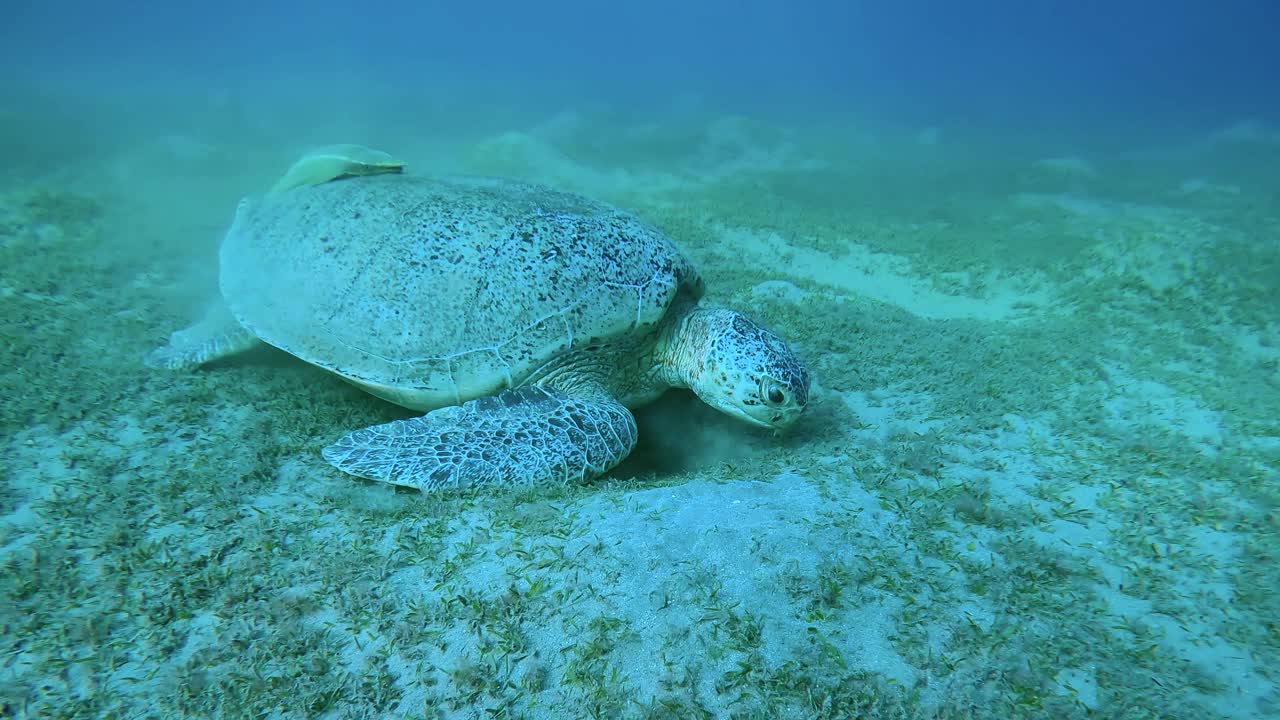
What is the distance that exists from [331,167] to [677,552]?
11.9ft

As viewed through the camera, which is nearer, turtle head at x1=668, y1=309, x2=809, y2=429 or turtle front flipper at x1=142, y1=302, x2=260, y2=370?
turtle head at x1=668, y1=309, x2=809, y2=429

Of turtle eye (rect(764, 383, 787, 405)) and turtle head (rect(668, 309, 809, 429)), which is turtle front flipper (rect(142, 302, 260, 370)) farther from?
turtle eye (rect(764, 383, 787, 405))

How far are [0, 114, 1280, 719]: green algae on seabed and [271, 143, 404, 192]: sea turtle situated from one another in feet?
4.19

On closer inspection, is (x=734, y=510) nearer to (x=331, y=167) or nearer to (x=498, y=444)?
(x=498, y=444)

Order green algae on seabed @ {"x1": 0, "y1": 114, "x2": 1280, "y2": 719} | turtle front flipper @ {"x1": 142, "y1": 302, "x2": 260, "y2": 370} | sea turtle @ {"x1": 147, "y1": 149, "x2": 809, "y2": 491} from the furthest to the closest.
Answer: turtle front flipper @ {"x1": 142, "y1": 302, "x2": 260, "y2": 370}
sea turtle @ {"x1": 147, "y1": 149, "x2": 809, "y2": 491}
green algae on seabed @ {"x1": 0, "y1": 114, "x2": 1280, "y2": 719}

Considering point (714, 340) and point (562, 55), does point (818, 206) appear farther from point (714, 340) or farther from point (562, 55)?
point (562, 55)

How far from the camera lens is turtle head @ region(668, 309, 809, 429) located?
109 inches

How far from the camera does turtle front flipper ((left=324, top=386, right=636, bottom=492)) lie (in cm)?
233

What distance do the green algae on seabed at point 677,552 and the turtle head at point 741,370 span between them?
242 millimetres

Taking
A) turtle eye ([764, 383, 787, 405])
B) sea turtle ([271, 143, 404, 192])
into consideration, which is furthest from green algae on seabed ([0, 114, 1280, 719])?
sea turtle ([271, 143, 404, 192])

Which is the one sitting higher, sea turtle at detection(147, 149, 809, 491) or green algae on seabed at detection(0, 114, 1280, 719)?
sea turtle at detection(147, 149, 809, 491)

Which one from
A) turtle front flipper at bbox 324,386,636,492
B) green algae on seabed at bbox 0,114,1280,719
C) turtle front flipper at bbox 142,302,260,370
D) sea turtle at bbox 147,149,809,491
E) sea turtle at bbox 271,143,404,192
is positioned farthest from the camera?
sea turtle at bbox 271,143,404,192

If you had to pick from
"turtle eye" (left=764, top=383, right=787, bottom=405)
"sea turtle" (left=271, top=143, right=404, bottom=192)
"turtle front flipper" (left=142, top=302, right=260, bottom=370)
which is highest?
"sea turtle" (left=271, top=143, right=404, bottom=192)

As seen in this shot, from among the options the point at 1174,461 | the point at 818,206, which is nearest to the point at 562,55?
the point at 818,206
